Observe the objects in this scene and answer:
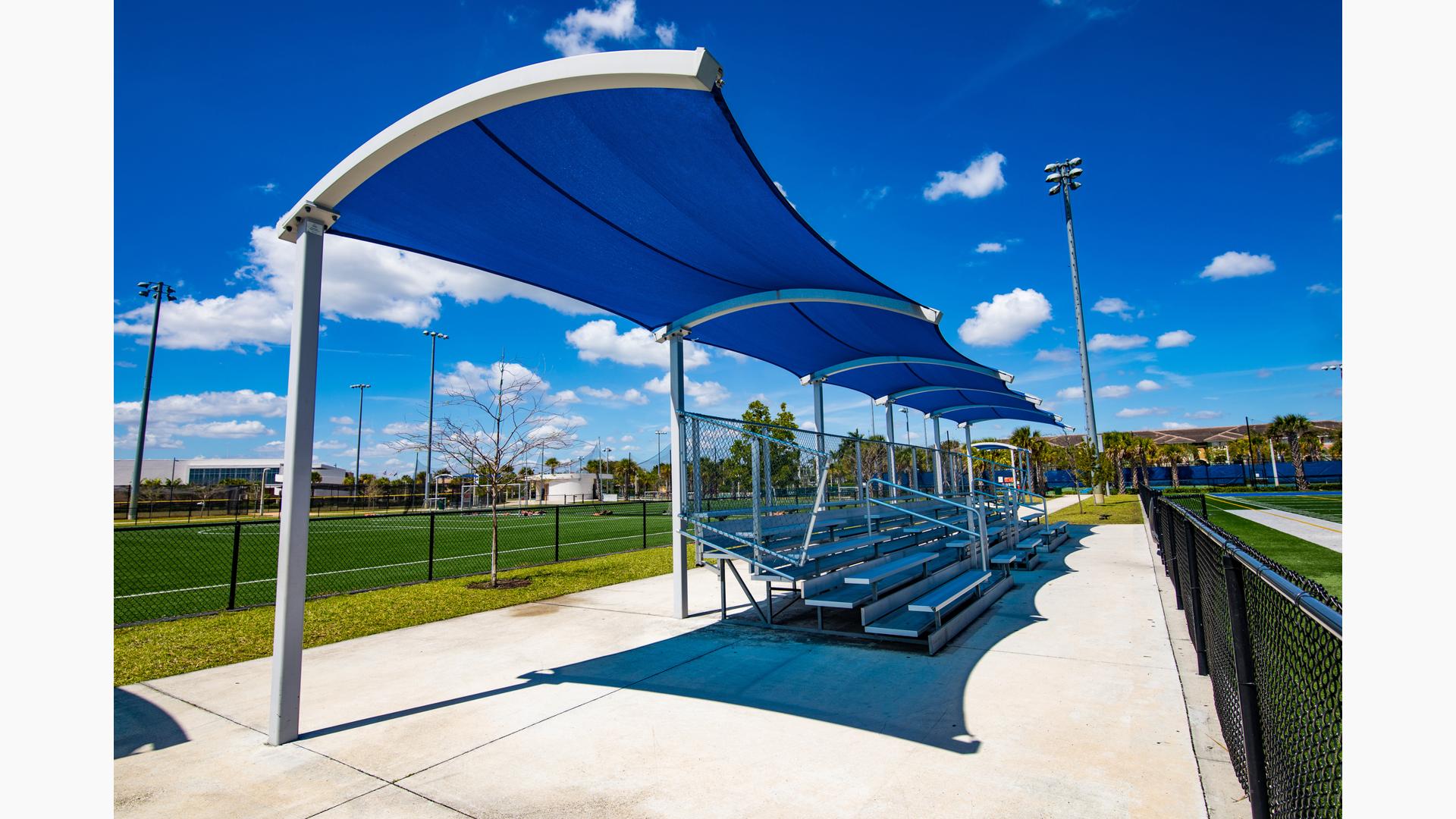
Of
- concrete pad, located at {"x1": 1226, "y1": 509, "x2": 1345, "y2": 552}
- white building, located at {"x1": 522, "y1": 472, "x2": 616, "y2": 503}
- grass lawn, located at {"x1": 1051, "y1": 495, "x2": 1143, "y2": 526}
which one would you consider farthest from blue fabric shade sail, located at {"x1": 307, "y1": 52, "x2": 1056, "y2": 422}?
white building, located at {"x1": 522, "y1": 472, "x2": 616, "y2": 503}

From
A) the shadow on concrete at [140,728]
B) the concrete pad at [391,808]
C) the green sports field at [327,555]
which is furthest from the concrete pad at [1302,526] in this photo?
the shadow on concrete at [140,728]

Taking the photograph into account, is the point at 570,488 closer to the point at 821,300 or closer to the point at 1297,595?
the point at 821,300

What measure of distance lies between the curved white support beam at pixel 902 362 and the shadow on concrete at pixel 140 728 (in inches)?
384

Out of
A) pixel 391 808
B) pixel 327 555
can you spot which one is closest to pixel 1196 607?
pixel 391 808

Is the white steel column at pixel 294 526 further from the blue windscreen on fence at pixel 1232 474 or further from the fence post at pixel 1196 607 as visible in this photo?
the blue windscreen on fence at pixel 1232 474

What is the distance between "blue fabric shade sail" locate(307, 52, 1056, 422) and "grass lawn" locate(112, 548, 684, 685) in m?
3.87

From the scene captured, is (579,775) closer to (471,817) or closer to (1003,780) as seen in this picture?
(471,817)

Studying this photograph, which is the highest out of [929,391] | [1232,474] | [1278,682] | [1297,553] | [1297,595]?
[929,391]

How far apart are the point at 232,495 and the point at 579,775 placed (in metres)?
61.8

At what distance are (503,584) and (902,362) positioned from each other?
26.1 ft

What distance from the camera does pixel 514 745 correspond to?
4.37m

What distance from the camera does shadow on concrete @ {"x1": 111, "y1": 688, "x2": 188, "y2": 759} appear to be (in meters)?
4.42

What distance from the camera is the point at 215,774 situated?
→ 13.1 ft
